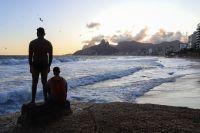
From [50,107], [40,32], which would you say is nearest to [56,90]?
[50,107]

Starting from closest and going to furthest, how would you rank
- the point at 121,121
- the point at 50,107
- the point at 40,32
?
the point at 121,121, the point at 50,107, the point at 40,32

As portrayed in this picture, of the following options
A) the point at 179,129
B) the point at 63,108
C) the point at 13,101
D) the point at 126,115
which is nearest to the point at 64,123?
the point at 63,108

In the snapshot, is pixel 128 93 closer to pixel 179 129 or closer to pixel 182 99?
pixel 182 99

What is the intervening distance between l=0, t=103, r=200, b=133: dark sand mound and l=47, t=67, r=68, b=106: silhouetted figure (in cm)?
41

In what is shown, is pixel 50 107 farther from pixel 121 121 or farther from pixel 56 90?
pixel 121 121

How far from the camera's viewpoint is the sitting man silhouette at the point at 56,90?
848cm

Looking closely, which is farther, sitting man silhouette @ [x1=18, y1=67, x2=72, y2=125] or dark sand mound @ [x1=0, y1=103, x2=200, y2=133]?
sitting man silhouette @ [x1=18, y1=67, x2=72, y2=125]

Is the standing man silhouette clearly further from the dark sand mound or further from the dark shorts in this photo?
the dark sand mound

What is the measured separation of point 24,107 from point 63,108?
940 mm

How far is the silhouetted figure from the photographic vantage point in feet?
27.8

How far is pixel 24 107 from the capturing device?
8.15 meters

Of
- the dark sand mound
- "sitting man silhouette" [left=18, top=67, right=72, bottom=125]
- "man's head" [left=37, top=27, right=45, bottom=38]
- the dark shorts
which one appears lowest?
the dark sand mound

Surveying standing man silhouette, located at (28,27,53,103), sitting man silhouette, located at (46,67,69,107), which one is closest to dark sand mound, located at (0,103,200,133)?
sitting man silhouette, located at (46,67,69,107)

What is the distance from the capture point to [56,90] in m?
8.52
